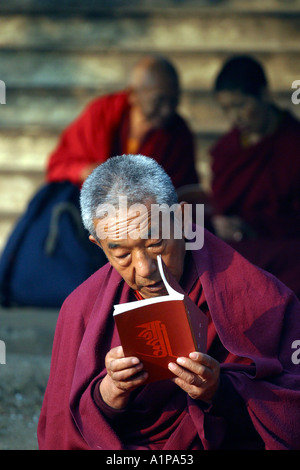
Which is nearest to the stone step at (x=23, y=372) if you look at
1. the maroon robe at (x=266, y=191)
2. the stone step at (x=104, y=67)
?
the maroon robe at (x=266, y=191)

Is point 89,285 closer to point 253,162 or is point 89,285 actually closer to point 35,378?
point 35,378

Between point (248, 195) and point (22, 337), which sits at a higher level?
point (248, 195)

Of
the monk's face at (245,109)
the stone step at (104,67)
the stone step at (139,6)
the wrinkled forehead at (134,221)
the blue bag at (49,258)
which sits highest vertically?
the stone step at (139,6)

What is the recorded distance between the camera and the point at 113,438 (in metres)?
2.44

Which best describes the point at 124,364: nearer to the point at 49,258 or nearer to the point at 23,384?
the point at 23,384

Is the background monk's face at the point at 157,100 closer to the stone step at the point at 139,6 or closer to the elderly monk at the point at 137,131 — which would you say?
the elderly monk at the point at 137,131

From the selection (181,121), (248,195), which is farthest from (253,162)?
(181,121)

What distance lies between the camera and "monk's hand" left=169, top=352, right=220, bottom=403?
2.22 metres

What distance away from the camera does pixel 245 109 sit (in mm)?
5039

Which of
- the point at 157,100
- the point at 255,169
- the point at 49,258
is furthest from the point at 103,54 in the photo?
the point at 49,258

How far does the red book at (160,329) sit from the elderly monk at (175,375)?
0.07 meters

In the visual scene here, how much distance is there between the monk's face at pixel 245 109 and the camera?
4.97 m

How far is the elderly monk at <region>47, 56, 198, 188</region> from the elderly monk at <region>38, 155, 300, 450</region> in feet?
7.94
